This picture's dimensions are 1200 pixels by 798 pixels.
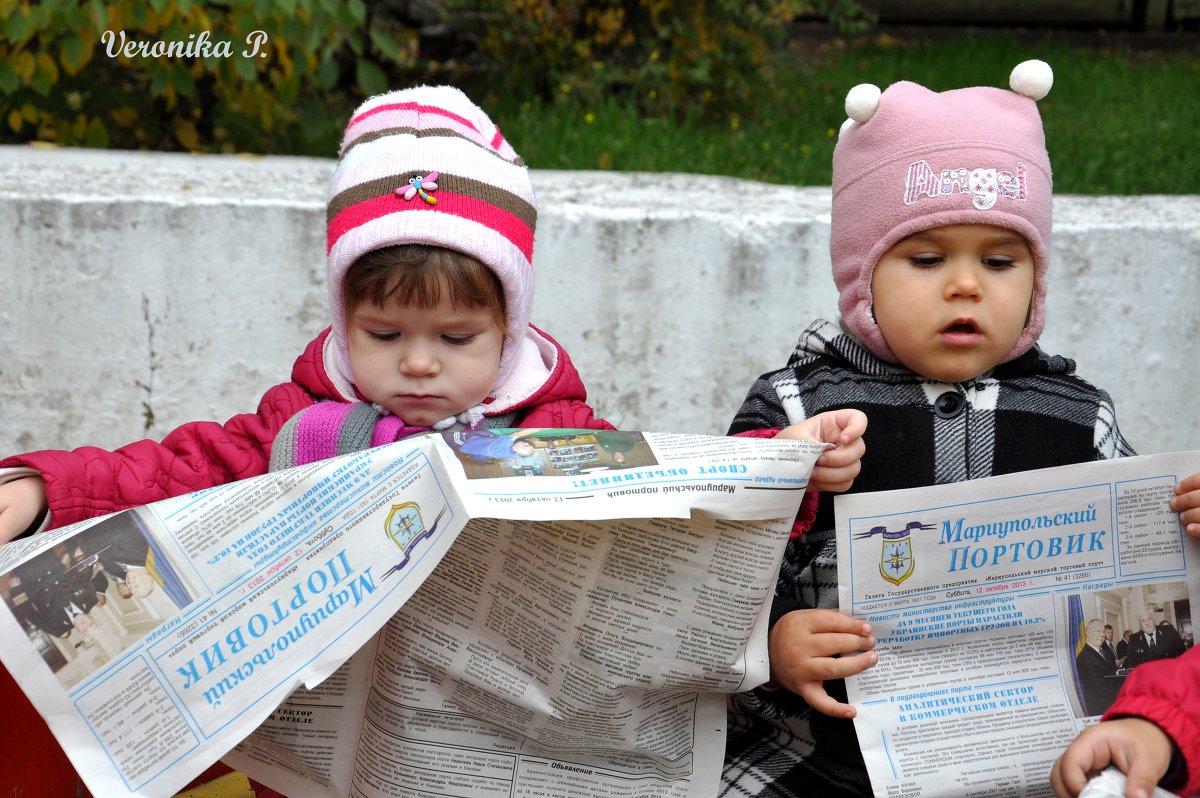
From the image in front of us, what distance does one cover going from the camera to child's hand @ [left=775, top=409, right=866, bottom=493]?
6.16 feet

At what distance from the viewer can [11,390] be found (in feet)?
10.3

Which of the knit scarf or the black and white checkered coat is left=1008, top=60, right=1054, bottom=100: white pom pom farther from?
the knit scarf

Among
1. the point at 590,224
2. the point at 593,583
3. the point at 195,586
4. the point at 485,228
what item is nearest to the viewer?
the point at 195,586

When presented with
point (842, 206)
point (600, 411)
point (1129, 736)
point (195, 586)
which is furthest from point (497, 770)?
point (600, 411)

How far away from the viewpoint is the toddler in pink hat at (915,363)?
1.97m

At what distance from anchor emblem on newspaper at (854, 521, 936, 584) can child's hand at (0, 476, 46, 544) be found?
121cm

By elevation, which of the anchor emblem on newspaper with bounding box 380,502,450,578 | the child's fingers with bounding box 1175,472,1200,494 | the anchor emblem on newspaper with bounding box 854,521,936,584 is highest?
the child's fingers with bounding box 1175,472,1200,494

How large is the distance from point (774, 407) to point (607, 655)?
0.54 meters

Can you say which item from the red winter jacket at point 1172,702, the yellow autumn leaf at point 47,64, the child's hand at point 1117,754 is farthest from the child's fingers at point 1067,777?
the yellow autumn leaf at point 47,64

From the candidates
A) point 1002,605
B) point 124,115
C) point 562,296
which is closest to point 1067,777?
point 1002,605

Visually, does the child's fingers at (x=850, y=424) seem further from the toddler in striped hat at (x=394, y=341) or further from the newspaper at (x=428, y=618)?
the toddler in striped hat at (x=394, y=341)

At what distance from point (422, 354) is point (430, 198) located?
0.25m

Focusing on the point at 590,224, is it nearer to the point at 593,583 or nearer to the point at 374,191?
the point at 374,191

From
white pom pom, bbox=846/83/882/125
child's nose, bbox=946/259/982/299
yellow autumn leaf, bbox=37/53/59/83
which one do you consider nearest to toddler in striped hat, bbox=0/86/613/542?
white pom pom, bbox=846/83/882/125
